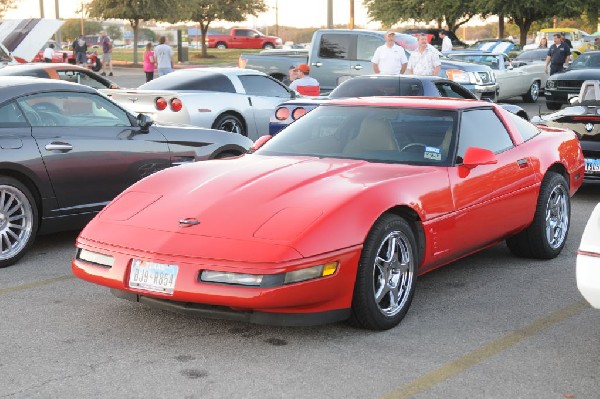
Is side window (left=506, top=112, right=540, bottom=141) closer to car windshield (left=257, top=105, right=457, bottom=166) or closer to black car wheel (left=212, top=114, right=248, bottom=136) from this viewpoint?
car windshield (left=257, top=105, right=457, bottom=166)

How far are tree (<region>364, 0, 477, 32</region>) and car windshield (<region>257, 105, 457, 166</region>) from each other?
4693 cm

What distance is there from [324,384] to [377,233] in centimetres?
111

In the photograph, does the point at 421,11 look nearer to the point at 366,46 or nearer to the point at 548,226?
the point at 366,46

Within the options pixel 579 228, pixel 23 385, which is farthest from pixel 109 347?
pixel 579 228

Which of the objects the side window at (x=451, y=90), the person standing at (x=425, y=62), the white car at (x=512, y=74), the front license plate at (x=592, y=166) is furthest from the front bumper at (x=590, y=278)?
the white car at (x=512, y=74)

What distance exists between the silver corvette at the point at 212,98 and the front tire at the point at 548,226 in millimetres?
6835

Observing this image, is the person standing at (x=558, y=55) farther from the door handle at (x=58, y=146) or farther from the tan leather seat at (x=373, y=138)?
the tan leather seat at (x=373, y=138)

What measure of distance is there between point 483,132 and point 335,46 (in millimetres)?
13448

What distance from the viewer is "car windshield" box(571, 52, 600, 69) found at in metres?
26.0

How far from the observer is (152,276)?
17.7 feet

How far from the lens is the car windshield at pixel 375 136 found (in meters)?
6.70

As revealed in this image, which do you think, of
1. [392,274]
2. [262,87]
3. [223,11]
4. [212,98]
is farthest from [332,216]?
[223,11]

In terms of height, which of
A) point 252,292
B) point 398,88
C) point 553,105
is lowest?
point 553,105

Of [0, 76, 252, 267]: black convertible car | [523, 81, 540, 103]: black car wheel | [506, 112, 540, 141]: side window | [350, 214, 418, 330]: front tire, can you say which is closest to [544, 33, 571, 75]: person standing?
[523, 81, 540, 103]: black car wheel
